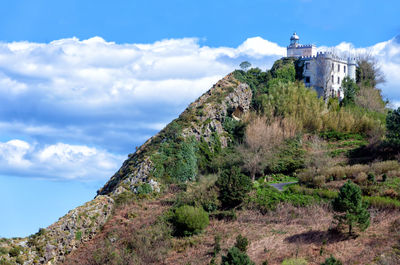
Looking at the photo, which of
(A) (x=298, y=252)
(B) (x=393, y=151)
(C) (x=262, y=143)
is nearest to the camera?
(A) (x=298, y=252)

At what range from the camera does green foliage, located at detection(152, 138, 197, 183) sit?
32.9 meters

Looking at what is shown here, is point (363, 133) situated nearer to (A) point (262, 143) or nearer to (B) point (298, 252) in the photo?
(A) point (262, 143)

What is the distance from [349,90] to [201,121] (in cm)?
2258

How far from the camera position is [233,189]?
26516mm

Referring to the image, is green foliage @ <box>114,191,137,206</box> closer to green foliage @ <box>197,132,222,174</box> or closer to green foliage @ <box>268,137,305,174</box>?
green foliage @ <box>197,132,222,174</box>

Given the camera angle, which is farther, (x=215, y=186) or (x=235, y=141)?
(x=235, y=141)

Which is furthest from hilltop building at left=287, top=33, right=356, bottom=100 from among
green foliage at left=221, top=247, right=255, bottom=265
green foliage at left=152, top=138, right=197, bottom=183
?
green foliage at left=221, top=247, right=255, bottom=265

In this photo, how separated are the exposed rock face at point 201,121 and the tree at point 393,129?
13419 mm

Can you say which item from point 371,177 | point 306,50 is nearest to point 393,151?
point 371,177

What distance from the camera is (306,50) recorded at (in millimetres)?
60562

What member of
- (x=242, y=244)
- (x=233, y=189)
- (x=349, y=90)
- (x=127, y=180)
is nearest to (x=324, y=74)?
(x=349, y=90)

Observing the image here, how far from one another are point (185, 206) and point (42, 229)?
310 inches

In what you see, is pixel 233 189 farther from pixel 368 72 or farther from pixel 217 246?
pixel 368 72

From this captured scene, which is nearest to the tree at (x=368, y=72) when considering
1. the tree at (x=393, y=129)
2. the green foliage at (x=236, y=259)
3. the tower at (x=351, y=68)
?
the tower at (x=351, y=68)
